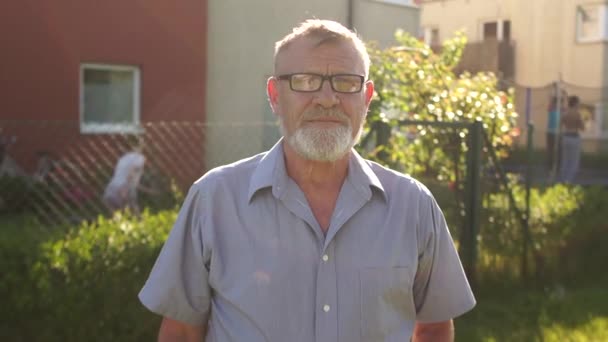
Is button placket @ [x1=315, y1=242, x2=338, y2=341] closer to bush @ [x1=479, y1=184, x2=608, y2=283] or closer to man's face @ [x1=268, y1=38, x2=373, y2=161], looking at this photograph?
man's face @ [x1=268, y1=38, x2=373, y2=161]

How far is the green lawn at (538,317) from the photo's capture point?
241 inches

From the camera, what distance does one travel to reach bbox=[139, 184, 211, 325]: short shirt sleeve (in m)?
2.49

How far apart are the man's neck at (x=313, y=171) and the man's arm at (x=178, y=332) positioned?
0.54 meters

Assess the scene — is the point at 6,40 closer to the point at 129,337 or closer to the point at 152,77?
the point at 152,77

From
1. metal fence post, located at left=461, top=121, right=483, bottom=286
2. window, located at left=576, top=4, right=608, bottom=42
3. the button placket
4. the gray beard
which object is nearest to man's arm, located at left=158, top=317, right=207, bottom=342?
the button placket

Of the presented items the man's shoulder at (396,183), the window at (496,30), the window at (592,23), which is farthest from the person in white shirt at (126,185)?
the window at (592,23)

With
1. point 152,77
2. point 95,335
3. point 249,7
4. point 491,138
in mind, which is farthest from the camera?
point 249,7

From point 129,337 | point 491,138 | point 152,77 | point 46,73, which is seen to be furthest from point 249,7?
point 129,337

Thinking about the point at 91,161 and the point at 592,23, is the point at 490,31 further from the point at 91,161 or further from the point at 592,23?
the point at 91,161

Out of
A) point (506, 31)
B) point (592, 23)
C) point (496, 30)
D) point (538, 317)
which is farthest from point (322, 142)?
point (592, 23)

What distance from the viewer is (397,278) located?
2.48 metres

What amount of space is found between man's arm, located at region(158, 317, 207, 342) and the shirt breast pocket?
1.70 feet

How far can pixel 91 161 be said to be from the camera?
994 centimetres

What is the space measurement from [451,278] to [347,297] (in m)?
→ 0.39
